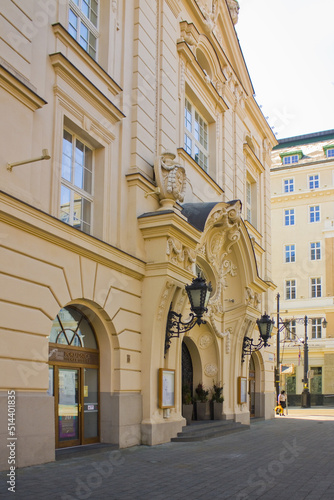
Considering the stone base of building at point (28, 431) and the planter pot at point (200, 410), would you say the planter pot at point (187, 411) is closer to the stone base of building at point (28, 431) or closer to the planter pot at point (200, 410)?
the planter pot at point (200, 410)

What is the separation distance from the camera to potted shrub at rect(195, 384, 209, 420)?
63.4 ft

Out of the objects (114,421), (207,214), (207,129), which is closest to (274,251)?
(207,129)

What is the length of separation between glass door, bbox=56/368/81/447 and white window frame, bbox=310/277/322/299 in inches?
1785

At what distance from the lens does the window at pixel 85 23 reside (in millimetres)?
13492

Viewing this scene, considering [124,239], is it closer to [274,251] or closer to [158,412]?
[158,412]

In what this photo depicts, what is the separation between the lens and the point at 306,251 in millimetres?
57781

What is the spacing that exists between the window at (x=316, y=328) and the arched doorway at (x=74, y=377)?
144 feet

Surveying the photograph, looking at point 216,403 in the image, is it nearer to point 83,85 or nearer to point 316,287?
point 83,85

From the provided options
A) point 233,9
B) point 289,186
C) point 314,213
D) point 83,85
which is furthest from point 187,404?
point 289,186

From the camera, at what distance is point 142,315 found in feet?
47.4

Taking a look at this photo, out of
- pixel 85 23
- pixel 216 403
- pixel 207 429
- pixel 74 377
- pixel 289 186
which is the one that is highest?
pixel 289 186

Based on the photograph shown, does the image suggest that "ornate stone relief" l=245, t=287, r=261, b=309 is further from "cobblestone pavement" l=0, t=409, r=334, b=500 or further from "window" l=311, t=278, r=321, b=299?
"window" l=311, t=278, r=321, b=299

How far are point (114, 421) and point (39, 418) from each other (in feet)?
9.87

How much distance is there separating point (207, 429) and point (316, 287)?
1600 inches
